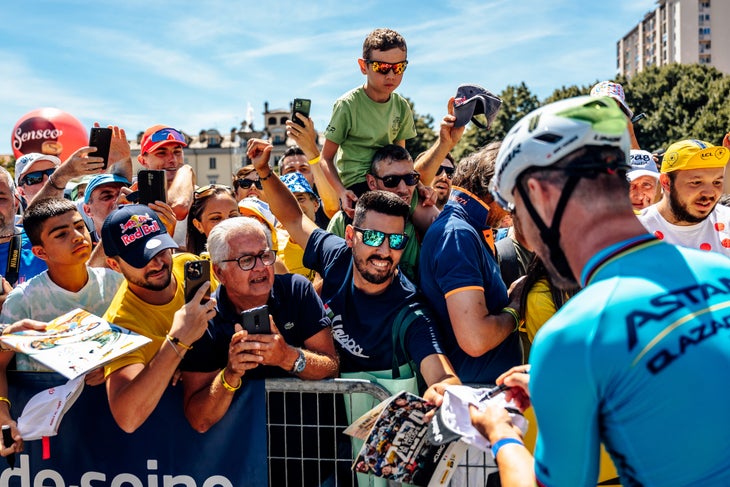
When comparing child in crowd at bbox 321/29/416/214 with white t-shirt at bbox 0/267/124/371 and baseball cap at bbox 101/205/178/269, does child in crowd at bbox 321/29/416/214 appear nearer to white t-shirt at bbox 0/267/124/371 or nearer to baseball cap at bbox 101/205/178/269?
baseball cap at bbox 101/205/178/269

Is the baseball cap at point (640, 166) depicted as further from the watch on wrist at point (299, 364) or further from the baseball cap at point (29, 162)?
the baseball cap at point (29, 162)

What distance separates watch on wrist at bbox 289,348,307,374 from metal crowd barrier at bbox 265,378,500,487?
0.11 m

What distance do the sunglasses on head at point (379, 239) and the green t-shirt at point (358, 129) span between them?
5.37 ft

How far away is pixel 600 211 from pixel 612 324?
33cm

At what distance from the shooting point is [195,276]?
330 centimetres

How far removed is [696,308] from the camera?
5.56ft

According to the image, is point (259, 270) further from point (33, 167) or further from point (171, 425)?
point (33, 167)

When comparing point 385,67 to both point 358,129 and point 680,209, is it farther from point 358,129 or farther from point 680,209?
point 680,209

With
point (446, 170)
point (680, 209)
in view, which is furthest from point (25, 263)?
→ point (680, 209)

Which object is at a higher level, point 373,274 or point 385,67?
point 385,67

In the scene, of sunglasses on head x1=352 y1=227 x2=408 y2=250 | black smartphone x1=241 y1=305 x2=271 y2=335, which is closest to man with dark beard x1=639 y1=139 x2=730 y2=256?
sunglasses on head x1=352 y1=227 x2=408 y2=250

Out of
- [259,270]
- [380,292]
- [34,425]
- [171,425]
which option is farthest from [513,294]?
[34,425]

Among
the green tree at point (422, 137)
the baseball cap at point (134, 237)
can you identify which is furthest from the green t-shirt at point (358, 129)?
the green tree at point (422, 137)

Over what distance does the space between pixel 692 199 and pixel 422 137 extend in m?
44.8
